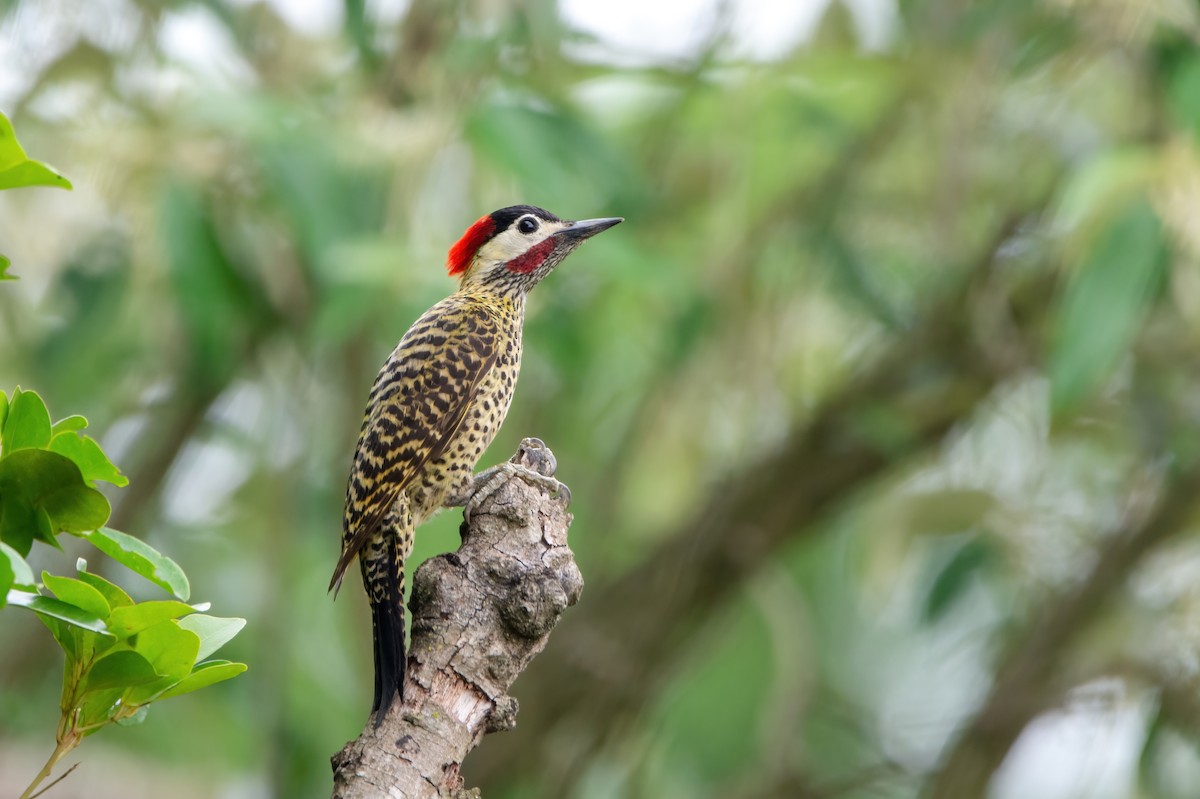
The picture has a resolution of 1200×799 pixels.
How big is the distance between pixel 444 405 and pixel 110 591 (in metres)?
1.82

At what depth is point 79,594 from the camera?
168cm

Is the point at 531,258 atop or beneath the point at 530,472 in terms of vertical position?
atop

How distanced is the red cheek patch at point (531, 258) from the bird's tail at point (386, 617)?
1.01 m

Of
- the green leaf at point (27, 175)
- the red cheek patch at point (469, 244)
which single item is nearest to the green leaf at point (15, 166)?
the green leaf at point (27, 175)

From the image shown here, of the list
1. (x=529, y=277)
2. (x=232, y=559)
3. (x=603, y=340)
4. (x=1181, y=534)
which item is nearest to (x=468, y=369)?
(x=529, y=277)

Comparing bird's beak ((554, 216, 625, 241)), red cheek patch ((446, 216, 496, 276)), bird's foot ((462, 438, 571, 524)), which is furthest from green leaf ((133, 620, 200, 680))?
red cheek patch ((446, 216, 496, 276))

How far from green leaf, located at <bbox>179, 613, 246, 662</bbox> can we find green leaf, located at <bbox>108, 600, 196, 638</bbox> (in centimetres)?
9

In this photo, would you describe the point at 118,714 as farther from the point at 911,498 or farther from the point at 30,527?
the point at 911,498

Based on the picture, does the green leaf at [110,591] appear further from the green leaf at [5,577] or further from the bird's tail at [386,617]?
the bird's tail at [386,617]

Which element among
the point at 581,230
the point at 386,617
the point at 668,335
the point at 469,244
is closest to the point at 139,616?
the point at 386,617

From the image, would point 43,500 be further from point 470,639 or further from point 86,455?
point 470,639

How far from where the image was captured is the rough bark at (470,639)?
2.29 m

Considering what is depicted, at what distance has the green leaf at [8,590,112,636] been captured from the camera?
5.37ft

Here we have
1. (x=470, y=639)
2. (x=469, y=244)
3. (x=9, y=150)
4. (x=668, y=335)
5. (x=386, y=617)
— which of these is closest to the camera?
(x=9, y=150)
